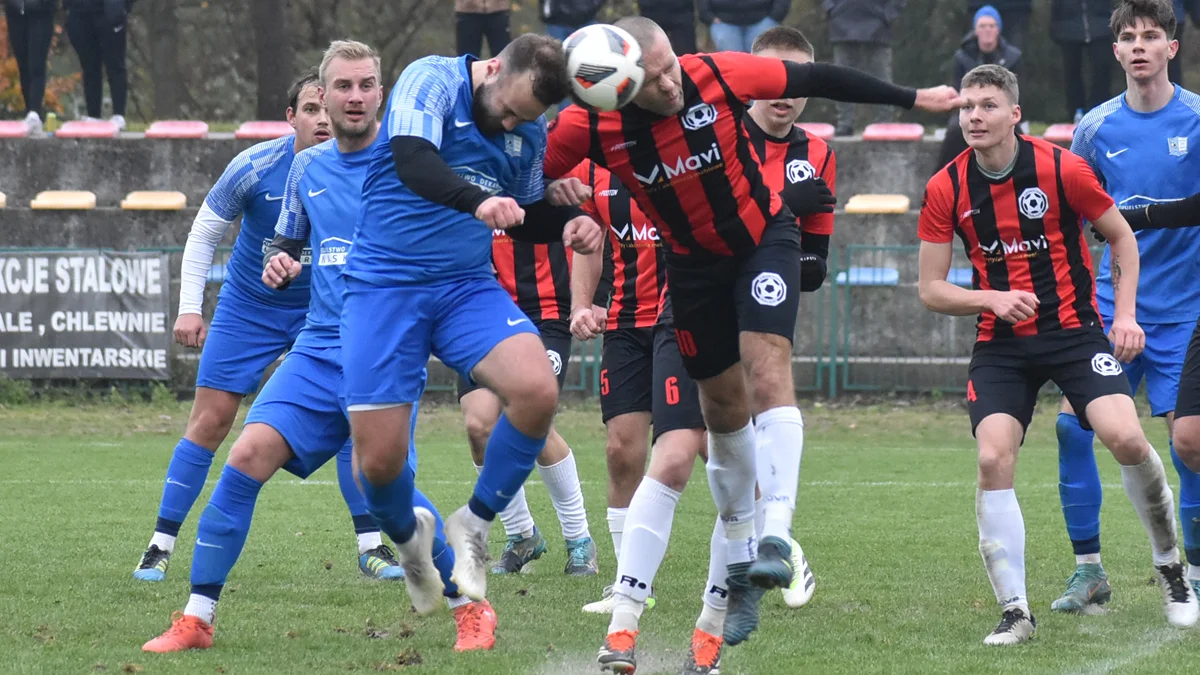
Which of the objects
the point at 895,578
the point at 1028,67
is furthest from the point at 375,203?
the point at 1028,67

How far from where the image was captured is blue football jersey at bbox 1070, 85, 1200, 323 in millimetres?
7379

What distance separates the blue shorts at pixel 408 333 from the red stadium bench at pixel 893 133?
44.5 feet

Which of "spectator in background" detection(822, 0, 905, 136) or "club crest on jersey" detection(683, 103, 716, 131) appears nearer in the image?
"club crest on jersey" detection(683, 103, 716, 131)

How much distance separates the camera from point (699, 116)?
17.7 ft

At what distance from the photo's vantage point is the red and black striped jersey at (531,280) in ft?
28.5

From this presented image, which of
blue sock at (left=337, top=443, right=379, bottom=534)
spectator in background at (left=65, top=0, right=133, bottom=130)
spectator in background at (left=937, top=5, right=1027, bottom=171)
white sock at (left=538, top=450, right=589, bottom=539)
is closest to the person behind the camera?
blue sock at (left=337, top=443, right=379, bottom=534)

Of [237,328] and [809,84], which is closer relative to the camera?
[809,84]

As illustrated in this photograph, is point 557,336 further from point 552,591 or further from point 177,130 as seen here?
point 177,130

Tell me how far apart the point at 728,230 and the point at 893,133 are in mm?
13866

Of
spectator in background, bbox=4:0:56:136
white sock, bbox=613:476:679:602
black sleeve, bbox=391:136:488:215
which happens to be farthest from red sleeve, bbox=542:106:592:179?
spectator in background, bbox=4:0:56:136

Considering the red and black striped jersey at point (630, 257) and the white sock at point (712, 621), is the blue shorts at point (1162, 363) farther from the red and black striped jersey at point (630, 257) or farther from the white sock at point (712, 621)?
the white sock at point (712, 621)

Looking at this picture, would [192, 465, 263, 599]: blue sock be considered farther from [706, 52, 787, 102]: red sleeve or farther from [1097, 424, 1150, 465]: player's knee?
[1097, 424, 1150, 465]: player's knee

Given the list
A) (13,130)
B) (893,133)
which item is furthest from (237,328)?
(13,130)

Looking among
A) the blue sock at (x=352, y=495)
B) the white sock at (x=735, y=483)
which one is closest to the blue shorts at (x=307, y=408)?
the blue sock at (x=352, y=495)
